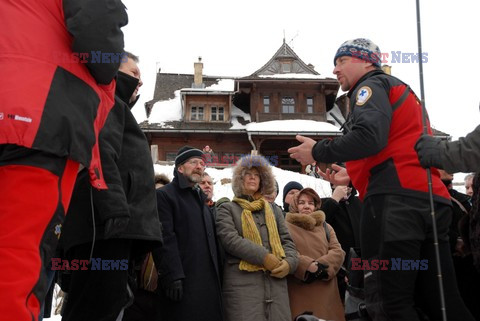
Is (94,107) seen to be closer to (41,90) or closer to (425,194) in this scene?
(41,90)

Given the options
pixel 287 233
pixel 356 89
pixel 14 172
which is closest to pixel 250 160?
pixel 287 233

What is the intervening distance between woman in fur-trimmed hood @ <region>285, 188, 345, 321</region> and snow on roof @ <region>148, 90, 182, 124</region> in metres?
23.3

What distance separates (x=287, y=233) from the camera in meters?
4.77

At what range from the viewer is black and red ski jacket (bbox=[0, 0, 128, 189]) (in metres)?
1.82

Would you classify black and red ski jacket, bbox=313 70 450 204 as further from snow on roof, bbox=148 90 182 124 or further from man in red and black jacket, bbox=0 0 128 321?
snow on roof, bbox=148 90 182 124

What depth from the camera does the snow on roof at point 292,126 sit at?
86.7ft

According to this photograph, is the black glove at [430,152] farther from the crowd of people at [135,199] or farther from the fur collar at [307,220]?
the fur collar at [307,220]

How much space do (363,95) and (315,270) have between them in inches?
90.1

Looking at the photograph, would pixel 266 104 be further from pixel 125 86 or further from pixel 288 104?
pixel 125 86

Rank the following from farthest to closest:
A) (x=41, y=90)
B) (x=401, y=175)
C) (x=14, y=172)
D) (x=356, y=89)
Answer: (x=356, y=89), (x=401, y=175), (x=41, y=90), (x=14, y=172)

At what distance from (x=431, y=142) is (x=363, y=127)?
0.44 m

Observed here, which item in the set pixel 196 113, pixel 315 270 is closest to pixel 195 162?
pixel 315 270

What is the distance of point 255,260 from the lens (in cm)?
432

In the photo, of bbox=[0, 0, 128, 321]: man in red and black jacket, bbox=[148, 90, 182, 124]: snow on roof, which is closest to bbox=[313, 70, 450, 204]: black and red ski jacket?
bbox=[0, 0, 128, 321]: man in red and black jacket
